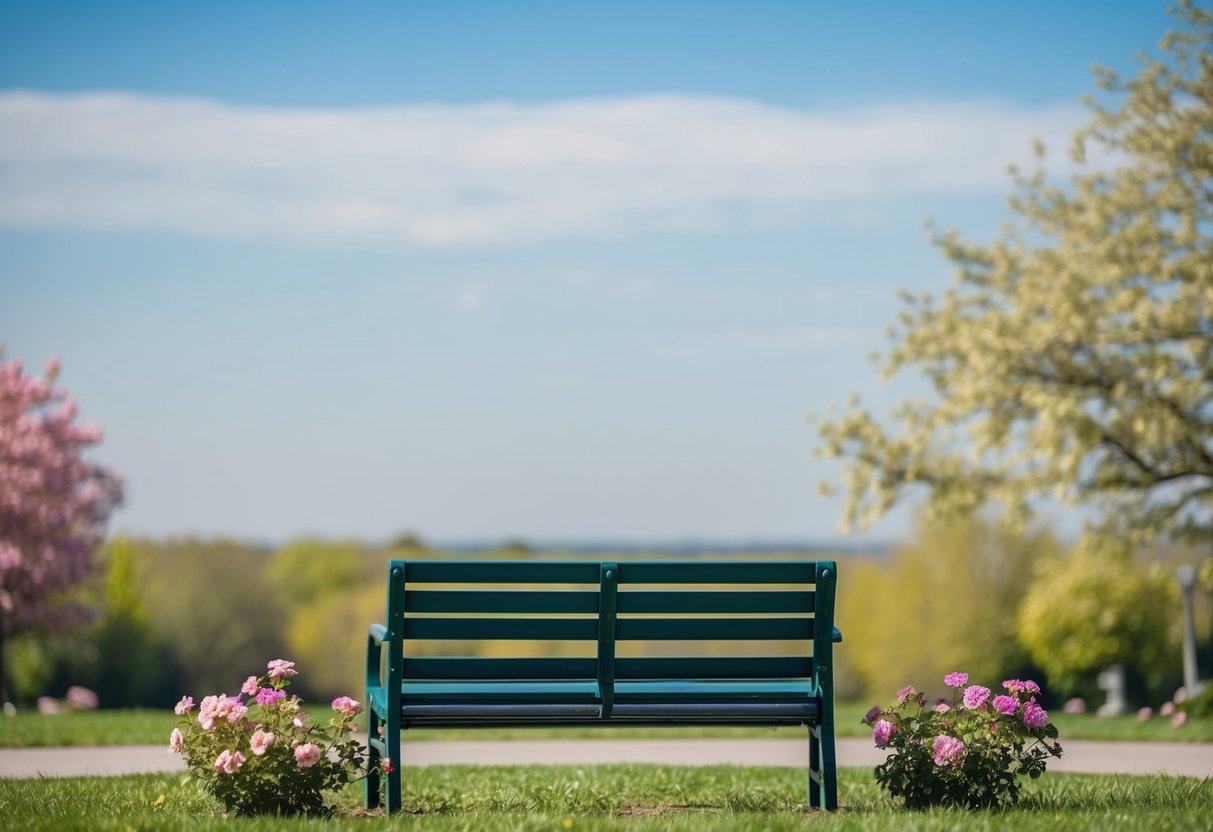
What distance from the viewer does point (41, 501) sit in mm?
22844

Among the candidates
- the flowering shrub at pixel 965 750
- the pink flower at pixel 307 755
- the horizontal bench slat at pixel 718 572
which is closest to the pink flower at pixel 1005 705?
the flowering shrub at pixel 965 750

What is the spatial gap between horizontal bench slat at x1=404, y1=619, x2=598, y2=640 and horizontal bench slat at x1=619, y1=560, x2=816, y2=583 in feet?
0.97

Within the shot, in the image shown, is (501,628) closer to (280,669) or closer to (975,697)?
(280,669)

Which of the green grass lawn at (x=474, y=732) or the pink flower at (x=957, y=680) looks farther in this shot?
the green grass lawn at (x=474, y=732)

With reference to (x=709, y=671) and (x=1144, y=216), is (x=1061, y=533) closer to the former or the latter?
(x=1144, y=216)

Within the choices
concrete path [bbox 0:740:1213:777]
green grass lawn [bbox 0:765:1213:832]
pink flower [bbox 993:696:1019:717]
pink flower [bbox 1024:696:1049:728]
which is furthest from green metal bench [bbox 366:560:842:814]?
concrete path [bbox 0:740:1213:777]

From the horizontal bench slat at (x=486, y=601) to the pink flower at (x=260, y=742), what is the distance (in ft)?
2.68

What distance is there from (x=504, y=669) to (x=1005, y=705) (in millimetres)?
2310

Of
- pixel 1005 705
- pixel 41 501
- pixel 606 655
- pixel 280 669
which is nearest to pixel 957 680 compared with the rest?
pixel 1005 705

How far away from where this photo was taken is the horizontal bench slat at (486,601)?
21.0 ft

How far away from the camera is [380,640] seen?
6750 mm

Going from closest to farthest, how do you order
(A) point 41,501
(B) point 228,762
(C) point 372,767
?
(B) point 228,762, (C) point 372,767, (A) point 41,501

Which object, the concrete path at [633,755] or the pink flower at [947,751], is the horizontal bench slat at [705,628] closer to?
the pink flower at [947,751]

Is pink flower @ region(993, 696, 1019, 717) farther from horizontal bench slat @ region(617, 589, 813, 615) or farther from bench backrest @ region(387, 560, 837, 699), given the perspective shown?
horizontal bench slat @ region(617, 589, 813, 615)
